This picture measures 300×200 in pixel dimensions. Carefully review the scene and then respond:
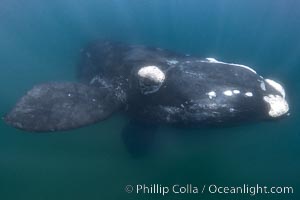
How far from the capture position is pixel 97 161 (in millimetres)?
11289

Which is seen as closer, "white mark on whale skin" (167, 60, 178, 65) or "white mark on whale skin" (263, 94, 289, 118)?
"white mark on whale skin" (263, 94, 289, 118)

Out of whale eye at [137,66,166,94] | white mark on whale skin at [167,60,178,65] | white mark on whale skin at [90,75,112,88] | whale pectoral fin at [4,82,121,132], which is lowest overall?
whale pectoral fin at [4,82,121,132]

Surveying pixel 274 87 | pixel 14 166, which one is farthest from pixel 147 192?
pixel 274 87

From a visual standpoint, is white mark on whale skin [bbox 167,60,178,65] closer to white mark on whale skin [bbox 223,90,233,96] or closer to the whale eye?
the whale eye

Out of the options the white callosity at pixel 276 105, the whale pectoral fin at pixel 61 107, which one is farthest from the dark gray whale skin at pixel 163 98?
the white callosity at pixel 276 105

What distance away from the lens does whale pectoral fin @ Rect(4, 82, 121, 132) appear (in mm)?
9867

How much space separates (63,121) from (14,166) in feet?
8.57

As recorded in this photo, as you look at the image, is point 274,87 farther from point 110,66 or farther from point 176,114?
point 110,66

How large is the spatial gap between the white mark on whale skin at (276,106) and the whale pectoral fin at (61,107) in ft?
16.5

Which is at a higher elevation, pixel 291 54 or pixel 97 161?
pixel 291 54

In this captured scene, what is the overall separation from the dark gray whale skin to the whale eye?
14 cm

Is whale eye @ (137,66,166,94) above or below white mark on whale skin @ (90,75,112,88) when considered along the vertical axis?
below

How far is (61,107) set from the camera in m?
10.7

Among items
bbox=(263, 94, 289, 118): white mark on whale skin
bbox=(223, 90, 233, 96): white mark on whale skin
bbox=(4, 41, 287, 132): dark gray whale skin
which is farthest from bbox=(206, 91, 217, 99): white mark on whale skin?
bbox=(263, 94, 289, 118): white mark on whale skin
